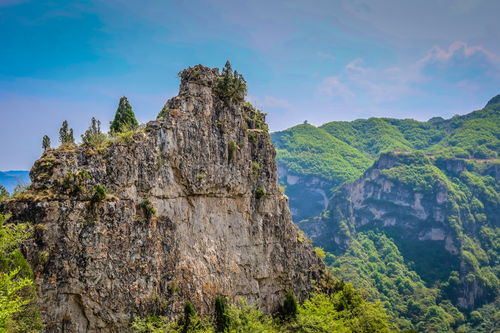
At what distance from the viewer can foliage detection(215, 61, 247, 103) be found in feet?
138

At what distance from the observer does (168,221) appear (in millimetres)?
35219

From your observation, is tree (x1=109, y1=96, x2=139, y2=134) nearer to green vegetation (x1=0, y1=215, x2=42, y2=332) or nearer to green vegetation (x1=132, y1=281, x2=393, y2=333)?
green vegetation (x1=0, y1=215, x2=42, y2=332)

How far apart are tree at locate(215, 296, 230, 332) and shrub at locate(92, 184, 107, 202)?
598 inches

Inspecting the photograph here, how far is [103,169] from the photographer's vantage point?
102 feet

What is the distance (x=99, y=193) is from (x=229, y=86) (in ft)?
64.1

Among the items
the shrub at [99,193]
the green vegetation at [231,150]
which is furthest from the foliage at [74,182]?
the green vegetation at [231,150]

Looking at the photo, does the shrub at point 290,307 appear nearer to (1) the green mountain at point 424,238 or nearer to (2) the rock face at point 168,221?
(2) the rock face at point 168,221

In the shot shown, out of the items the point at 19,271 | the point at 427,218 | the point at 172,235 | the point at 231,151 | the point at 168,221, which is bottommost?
the point at 427,218

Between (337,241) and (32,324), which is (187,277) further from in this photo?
(337,241)

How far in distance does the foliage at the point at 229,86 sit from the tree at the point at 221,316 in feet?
72.1

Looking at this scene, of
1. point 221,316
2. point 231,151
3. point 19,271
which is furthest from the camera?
point 231,151

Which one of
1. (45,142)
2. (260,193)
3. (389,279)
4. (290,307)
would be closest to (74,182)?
(45,142)

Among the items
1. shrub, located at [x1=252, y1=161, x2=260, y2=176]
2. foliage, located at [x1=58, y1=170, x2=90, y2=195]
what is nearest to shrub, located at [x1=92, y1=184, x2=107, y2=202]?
foliage, located at [x1=58, y1=170, x2=90, y2=195]

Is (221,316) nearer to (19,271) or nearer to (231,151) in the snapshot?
(231,151)
